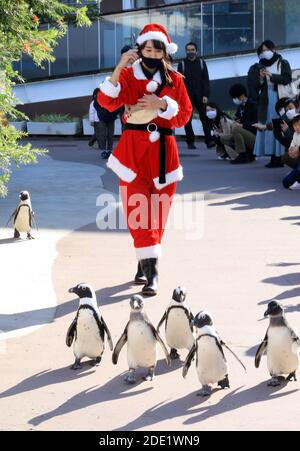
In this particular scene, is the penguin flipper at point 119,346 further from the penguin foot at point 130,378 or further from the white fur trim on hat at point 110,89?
the white fur trim on hat at point 110,89

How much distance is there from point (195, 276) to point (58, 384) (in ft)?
9.91

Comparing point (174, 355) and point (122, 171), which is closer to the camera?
point (174, 355)

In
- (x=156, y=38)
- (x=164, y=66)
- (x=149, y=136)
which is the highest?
(x=156, y=38)

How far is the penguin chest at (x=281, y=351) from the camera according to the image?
19.7ft

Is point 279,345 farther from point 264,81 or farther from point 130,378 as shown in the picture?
point 264,81

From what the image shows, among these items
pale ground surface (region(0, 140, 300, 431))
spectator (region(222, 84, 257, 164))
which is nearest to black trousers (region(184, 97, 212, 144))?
spectator (region(222, 84, 257, 164))

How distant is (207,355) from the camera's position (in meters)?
5.90

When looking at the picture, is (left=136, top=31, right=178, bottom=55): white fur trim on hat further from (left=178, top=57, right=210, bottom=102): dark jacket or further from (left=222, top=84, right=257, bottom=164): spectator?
(left=178, top=57, right=210, bottom=102): dark jacket

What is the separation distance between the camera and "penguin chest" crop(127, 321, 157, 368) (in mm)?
6176

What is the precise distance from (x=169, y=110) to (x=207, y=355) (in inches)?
115

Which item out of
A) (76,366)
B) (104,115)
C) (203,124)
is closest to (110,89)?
(76,366)

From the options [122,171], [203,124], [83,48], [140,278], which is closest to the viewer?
[122,171]

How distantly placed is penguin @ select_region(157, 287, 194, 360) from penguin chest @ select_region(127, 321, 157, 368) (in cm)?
46
